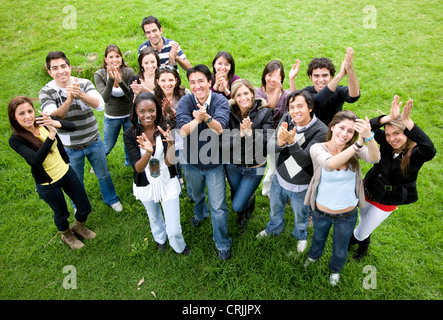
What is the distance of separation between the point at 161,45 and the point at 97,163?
7.80 feet

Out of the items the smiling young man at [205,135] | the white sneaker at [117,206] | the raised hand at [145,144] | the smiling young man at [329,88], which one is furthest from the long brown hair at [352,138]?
the white sneaker at [117,206]

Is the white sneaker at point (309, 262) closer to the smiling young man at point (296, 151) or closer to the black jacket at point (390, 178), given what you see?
the smiling young man at point (296, 151)

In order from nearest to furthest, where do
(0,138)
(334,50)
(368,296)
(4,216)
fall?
(368,296) < (4,216) < (0,138) < (334,50)

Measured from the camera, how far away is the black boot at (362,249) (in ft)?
13.4

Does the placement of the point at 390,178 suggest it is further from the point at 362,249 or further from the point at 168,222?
the point at 168,222

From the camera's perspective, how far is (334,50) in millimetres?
8500

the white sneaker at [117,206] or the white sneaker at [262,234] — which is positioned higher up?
the white sneaker at [117,206]

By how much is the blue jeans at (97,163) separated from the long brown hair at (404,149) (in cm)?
394

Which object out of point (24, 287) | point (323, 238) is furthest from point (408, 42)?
point (24, 287)

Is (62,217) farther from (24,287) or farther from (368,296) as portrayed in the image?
(368,296)

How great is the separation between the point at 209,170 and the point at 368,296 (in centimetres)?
255

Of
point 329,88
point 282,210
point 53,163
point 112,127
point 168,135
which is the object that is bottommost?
point 282,210

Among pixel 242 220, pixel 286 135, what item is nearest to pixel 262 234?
pixel 242 220

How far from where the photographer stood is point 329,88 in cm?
385
